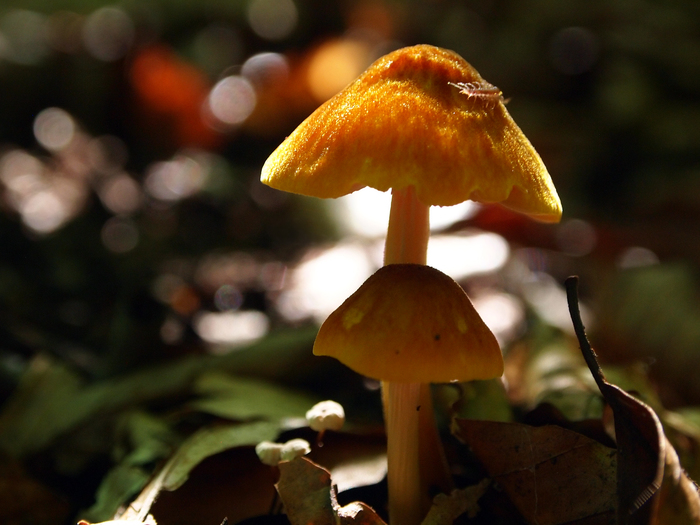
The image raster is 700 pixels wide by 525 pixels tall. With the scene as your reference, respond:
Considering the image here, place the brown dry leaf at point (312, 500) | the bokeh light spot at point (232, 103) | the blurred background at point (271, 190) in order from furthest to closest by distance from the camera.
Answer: the bokeh light spot at point (232, 103)
the blurred background at point (271, 190)
the brown dry leaf at point (312, 500)

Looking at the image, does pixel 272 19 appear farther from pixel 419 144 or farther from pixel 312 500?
pixel 312 500

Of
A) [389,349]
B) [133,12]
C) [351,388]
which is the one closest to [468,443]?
[389,349]

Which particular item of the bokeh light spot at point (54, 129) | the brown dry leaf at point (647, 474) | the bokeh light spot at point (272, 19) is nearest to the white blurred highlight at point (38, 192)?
the bokeh light spot at point (54, 129)

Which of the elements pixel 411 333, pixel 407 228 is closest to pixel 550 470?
pixel 411 333

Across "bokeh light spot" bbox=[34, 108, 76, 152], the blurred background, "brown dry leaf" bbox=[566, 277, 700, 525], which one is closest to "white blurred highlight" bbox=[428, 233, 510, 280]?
the blurred background

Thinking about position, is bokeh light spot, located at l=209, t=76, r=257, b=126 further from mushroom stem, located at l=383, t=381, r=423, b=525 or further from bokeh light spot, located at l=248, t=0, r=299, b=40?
mushroom stem, located at l=383, t=381, r=423, b=525

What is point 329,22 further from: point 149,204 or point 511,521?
point 511,521

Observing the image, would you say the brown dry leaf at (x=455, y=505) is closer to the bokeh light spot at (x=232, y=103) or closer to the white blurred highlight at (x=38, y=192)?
the white blurred highlight at (x=38, y=192)
